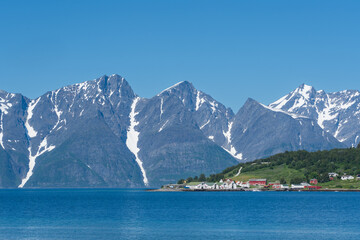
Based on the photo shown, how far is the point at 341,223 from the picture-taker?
446ft

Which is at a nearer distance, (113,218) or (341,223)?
(341,223)

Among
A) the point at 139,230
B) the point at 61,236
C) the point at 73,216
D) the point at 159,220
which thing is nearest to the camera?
the point at 61,236

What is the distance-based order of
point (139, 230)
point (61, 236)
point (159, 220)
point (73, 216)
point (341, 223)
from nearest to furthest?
point (61, 236) → point (139, 230) → point (341, 223) → point (159, 220) → point (73, 216)

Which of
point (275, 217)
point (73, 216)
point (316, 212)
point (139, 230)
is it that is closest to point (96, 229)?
point (139, 230)

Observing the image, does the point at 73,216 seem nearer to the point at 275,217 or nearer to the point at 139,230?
the point at 139,230

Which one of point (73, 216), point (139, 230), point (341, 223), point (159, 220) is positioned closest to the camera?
point (139, 230)

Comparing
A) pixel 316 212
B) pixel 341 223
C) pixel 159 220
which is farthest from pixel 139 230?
pixel 316 212

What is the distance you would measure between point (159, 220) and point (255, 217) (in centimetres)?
2245

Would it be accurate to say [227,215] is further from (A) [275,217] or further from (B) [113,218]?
(B) [113,218]

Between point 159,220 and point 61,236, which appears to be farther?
point 159,220

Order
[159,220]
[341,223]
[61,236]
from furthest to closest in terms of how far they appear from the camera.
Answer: [159,220] → [341,223] → [61,236]

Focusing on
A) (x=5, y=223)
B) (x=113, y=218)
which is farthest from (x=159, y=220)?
(x=5, y=223)

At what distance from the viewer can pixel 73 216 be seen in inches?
6166

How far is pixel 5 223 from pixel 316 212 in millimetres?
75345
